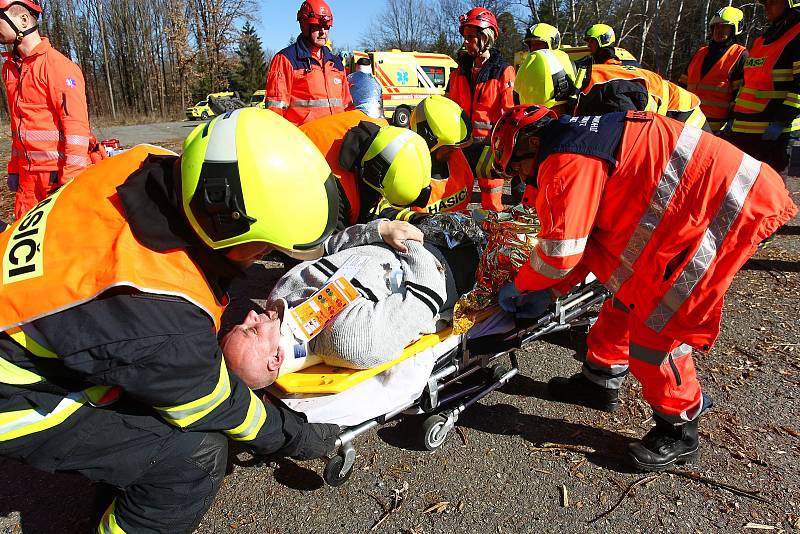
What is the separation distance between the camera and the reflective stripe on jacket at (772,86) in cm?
463

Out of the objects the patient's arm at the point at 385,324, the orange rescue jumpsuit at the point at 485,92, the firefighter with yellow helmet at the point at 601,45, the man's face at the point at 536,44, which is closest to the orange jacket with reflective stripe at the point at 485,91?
the orange rescue jumpsuit at the point at 485,92

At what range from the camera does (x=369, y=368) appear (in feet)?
7.75

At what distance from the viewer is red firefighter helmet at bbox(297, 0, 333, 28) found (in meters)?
5.25

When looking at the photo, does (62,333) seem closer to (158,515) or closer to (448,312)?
(158,515)

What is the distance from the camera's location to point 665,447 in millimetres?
2504

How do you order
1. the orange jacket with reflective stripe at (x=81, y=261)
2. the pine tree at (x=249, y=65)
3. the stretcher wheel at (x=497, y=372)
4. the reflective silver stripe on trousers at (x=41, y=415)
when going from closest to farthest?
the orange jacket with reflective stripe at (x=81, y=261)
the reflective silver stripe on trousers at (x=41, y=415)
the stretcher wheel at (x=497, y=372)
the pine tree at (x=249, y=65)

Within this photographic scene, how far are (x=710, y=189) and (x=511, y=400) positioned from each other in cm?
166

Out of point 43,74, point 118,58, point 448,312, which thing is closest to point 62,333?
point 448,312

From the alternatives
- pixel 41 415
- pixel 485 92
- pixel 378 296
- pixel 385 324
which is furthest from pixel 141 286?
pixel 485 92

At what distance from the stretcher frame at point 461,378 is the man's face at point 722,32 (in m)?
4.81

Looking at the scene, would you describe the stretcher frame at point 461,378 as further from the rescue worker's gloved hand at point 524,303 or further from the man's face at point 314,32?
the man's face at point 314,32

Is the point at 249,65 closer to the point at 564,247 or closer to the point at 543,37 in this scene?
the point at 543,37

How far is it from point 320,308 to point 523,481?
52.9 inches

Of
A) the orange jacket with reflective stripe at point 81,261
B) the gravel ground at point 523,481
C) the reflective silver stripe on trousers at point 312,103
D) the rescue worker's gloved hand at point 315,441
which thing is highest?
the reflective silver stripe on trousers at point 312,103
